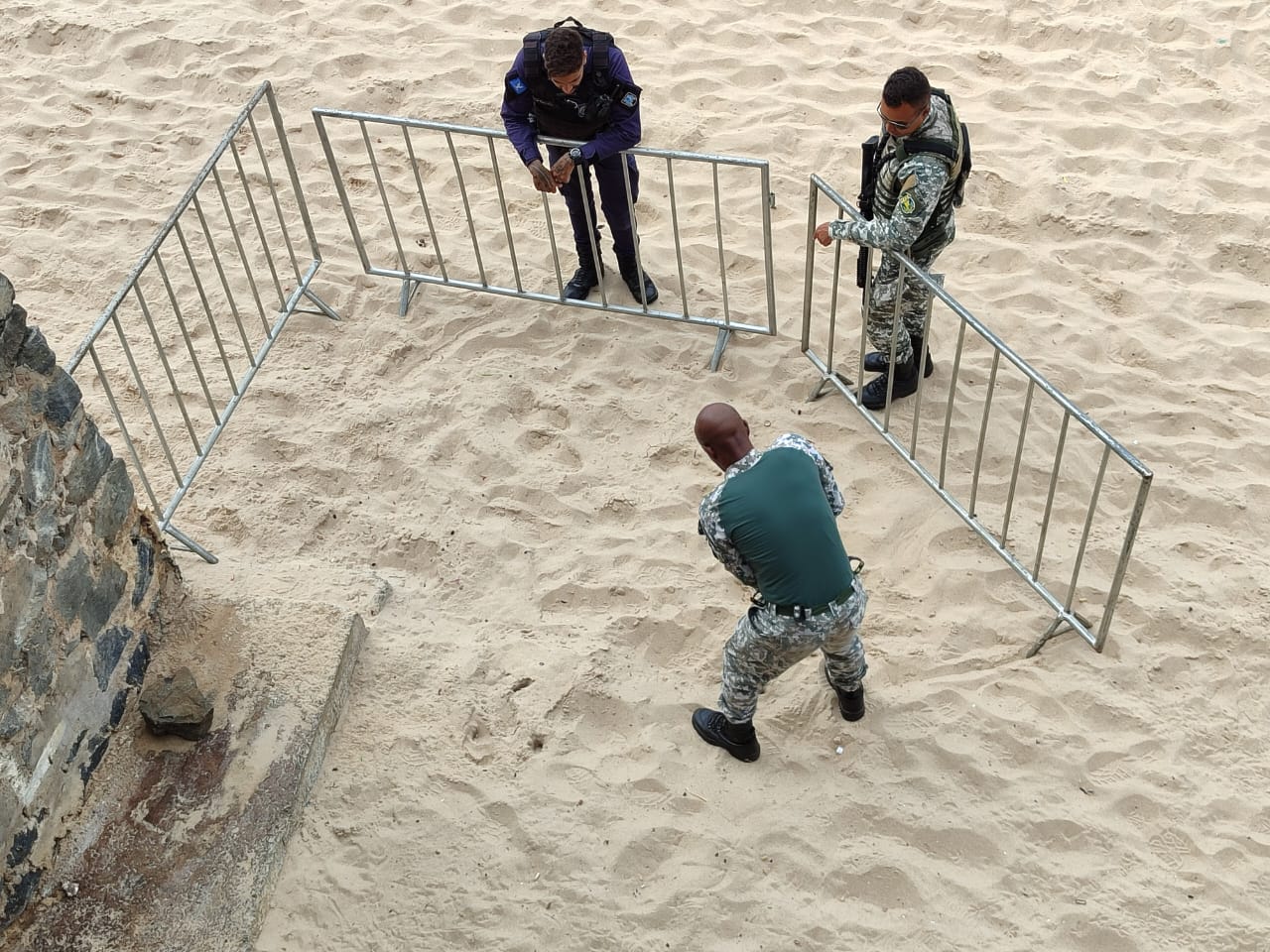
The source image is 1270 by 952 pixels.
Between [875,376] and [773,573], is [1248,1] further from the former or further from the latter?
[773,573]

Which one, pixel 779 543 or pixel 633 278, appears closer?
pixel 779 543

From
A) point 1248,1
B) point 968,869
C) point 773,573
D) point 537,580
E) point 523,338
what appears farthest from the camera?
point 1248,1

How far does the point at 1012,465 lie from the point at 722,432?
2.15 meters

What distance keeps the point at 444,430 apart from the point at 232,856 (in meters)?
2.31

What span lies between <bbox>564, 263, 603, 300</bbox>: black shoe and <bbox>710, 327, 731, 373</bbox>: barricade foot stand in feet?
2.58

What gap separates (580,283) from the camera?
645cm

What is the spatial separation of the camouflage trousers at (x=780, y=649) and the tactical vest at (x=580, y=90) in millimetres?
2681

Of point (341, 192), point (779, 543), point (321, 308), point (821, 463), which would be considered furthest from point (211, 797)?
point (341, 192)

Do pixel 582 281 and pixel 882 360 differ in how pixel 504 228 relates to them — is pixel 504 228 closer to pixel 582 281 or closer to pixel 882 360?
pixel 582 281

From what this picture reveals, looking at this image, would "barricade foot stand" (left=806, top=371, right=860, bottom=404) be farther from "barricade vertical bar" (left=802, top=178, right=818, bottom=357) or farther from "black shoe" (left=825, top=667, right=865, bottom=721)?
"black shoe" (left=825, top=667, right=865, bottom=721)

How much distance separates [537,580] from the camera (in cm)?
514

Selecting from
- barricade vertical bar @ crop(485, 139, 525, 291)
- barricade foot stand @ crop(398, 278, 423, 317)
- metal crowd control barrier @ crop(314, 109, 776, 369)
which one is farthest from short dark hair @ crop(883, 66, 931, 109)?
barricade foot stand @ crop(398, 278, 423, 317)

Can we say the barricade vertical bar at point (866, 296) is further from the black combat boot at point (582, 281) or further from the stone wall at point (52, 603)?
the stone wall at point (52, 603)

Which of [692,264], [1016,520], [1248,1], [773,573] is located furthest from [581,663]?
[1248,1]
